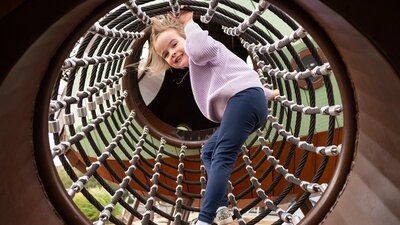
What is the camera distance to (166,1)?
1.65 m

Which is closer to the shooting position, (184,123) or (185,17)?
(185,17)

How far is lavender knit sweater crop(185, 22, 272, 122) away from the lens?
1.34m

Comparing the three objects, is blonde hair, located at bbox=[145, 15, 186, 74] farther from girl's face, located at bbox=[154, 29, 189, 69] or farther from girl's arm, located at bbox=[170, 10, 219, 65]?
girl's arm, located at bbox=[170, 10, 219, 65]

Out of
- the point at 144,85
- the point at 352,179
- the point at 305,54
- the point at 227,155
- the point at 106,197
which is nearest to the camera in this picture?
the point at 352,179

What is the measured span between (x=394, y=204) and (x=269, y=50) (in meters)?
0.97

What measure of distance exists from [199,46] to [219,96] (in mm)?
150

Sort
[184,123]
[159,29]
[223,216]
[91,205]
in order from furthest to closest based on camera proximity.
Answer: [91,205]
[184,123]
[159,29]
[223,216]

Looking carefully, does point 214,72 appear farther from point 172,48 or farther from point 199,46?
point 172,48

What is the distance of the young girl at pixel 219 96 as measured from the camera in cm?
118

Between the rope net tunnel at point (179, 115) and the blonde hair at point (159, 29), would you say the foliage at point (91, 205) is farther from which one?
the blonde hair at point (159, 29)

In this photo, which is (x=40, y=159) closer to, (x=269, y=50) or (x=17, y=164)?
(x=17, y=164)

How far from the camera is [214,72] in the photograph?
4.49 feet

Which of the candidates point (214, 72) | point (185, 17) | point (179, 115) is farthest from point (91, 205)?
point (214, 72)

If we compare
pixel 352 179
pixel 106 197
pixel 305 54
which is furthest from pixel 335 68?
pixel 106 197
